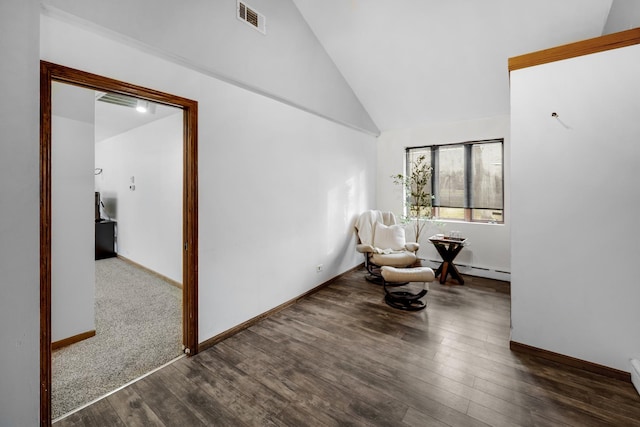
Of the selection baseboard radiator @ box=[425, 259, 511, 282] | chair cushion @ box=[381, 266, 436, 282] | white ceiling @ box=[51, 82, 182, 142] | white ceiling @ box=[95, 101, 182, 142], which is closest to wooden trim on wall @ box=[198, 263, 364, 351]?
chair cushion @ box=[381, 266, 436, 282]

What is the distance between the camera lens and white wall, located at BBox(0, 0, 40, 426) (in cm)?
145

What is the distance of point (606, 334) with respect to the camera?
7.13ft

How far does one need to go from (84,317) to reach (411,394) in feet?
9.68

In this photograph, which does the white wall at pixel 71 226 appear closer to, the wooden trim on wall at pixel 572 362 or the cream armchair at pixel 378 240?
the cream armchair at pixel 378 240

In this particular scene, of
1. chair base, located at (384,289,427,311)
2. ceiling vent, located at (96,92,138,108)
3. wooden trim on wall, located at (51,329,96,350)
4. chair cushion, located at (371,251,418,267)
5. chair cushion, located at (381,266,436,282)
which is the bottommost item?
wooden trim on wall, located at (51,329,96,350)

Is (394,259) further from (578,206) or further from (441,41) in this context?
(441,41)

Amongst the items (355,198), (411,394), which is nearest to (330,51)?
(355,198)

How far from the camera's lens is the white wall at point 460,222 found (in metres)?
4.38

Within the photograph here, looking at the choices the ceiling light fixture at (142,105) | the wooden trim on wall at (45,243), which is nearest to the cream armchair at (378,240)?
the wooden trim on wall at (45,243)

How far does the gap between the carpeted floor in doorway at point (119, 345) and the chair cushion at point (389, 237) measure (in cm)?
296

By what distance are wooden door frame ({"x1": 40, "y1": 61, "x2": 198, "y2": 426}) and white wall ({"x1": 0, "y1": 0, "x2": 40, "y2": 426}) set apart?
46 millimetres

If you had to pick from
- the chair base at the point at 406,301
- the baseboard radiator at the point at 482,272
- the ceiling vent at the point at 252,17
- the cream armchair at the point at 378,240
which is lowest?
the chair base at the point at 406,301

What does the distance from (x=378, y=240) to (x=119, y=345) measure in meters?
3.48

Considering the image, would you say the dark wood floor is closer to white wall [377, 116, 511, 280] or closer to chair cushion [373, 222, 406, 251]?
chair cushion [373, 222, 406, 251]
